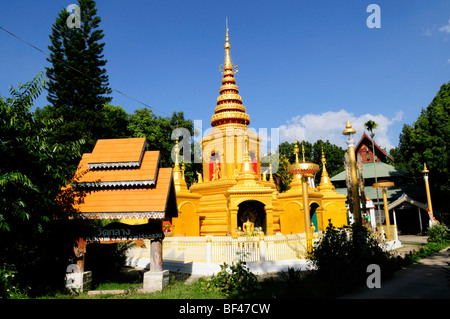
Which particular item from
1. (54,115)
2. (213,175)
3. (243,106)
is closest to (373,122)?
(243,106)

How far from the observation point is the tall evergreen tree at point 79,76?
23875 mm

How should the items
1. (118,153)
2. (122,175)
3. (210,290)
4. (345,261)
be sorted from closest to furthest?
(210,290) → (345,261) → (122,175) → (118,153)

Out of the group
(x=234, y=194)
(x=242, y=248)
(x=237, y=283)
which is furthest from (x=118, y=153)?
(x=234, y=194)

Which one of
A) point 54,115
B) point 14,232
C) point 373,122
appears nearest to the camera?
point 14,232

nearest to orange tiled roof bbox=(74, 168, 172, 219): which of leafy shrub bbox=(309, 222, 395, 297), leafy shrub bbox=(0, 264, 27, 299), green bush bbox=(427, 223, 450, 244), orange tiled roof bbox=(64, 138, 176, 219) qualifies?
orange tiled roof bbox=(64, 138, 176, 219)

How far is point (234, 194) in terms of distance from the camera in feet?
49.3

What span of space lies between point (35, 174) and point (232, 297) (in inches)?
231

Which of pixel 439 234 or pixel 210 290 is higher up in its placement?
pixel 439 234

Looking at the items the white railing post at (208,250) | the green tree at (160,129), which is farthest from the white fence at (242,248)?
the green tree at (160,129)

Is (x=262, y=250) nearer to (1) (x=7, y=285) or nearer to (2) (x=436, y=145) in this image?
(1) (x=7, y=285)

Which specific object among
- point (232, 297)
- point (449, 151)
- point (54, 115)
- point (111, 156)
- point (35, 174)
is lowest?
point (232, 297)

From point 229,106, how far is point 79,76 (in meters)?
13.3
